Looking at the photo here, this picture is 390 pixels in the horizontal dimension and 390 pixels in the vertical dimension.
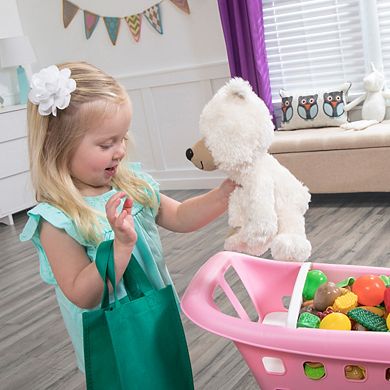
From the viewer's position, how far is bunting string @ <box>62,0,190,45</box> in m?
4.26

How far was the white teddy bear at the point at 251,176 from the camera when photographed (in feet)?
3.95

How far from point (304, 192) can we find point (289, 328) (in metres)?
0.33

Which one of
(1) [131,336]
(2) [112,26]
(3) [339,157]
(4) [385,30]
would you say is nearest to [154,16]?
(2) [112,26]

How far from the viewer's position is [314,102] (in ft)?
12.2

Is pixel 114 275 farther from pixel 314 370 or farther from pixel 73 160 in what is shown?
pixel 314 370

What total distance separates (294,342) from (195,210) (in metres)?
0.43

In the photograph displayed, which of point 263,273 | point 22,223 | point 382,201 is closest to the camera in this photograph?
point 263,273

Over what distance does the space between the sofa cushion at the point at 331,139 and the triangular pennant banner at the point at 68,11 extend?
2044mm

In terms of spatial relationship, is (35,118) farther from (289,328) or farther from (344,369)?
(344,369)

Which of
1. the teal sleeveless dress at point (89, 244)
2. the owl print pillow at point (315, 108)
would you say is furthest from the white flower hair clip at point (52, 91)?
the owl print pillow at point (315, 108)

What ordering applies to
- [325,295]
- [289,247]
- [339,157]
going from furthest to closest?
1. [339,157]
2. [325,295]
3. [289,247]

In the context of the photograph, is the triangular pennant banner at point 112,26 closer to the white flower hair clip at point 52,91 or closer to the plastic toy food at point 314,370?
the white flower hair clip at point 52,91

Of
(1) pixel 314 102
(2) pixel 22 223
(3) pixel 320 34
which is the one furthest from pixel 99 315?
(2) pixel 22 223

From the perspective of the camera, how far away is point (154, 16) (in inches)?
169
